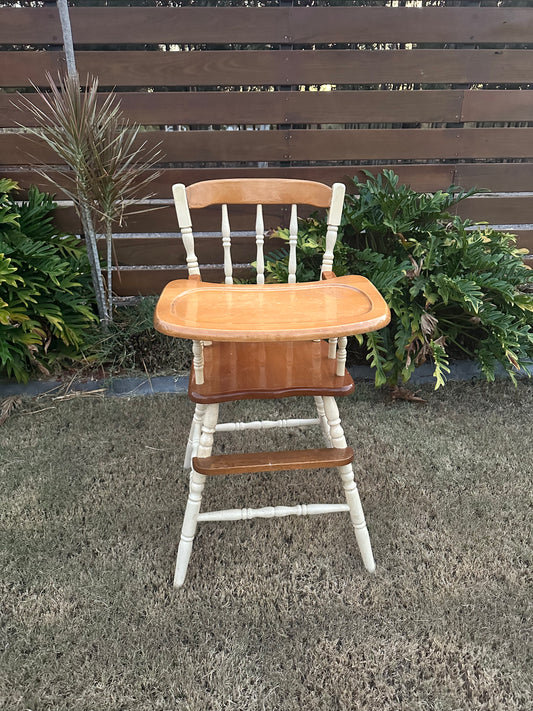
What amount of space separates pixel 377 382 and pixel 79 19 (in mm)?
2224

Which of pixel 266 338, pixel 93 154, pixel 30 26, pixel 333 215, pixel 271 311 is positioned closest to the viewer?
pixel 266 338

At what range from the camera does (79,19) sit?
2240mm

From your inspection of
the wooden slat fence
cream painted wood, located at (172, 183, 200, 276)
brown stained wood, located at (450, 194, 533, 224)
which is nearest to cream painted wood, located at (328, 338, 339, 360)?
cream painted wood, located at (172, 183, 200, 276)

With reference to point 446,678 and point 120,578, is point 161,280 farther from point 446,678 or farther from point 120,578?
point 446,678

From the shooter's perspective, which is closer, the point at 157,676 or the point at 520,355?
the point at 157,676

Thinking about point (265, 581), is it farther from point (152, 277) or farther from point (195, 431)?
point (152, 277)

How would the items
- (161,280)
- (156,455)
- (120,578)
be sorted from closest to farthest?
(120,578), (156,455), (161,280)

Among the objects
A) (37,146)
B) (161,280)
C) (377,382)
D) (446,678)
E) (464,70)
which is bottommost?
(446,678)

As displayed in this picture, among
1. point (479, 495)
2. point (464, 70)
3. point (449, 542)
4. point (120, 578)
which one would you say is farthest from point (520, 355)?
point (120, 578)

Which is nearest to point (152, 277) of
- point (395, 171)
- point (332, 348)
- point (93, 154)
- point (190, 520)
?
point (93, 154)

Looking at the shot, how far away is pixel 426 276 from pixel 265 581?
1.55 metres

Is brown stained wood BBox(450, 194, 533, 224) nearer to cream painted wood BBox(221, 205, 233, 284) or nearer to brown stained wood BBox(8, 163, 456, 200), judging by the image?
brown stained wood BBox(8, 163, 456, 200)

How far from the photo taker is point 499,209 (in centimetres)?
275

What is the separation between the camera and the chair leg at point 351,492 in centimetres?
135
